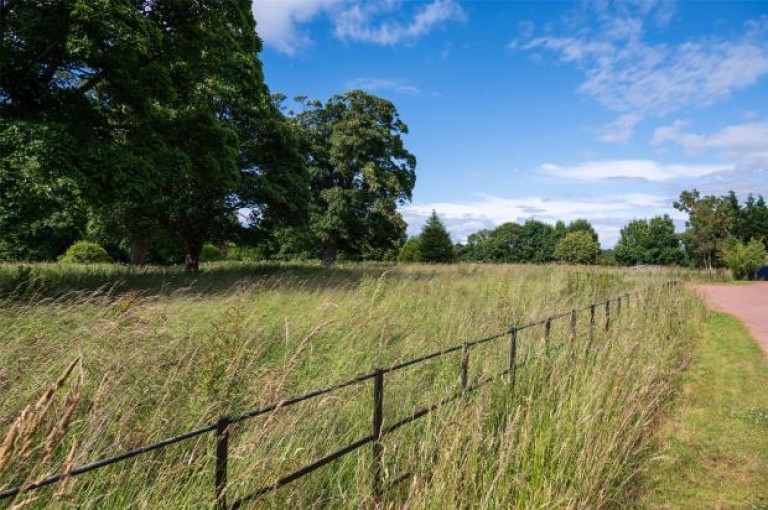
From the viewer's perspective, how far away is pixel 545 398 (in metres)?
4.13

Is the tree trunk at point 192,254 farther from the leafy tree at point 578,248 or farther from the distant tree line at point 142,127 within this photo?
the leafy tree at point 578,248

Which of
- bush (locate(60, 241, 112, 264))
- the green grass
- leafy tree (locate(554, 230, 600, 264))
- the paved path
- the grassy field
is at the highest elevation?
leafy tree (locate(554, 230, 600, 264))

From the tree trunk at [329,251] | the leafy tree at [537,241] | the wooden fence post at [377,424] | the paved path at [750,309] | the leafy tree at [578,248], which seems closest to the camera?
the wooden fence post at [377,424]

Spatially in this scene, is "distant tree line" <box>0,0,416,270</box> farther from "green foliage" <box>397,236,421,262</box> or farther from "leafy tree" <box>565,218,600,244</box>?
"leafy tree" <box>565,218,600,244</box>

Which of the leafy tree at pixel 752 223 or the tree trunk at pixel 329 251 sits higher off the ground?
the leafy tree at pixel 752 223

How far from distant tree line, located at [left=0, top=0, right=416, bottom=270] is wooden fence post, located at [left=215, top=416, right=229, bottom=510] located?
336 inches

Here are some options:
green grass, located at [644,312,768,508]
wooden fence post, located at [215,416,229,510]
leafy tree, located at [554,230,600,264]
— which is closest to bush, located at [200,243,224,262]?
green grass, located at [644,312,768,508]

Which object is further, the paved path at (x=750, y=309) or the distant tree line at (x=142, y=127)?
the paved path at (x=750, y=309)

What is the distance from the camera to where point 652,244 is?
249 feet

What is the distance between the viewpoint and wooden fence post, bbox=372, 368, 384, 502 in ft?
9.65

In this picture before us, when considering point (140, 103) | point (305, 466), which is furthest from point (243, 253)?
point (305, 466)

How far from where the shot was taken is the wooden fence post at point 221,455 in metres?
2.04

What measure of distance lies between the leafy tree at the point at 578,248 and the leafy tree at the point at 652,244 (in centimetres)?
491

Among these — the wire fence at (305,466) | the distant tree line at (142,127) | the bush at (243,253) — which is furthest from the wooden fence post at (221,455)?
the bush at (243,253)
